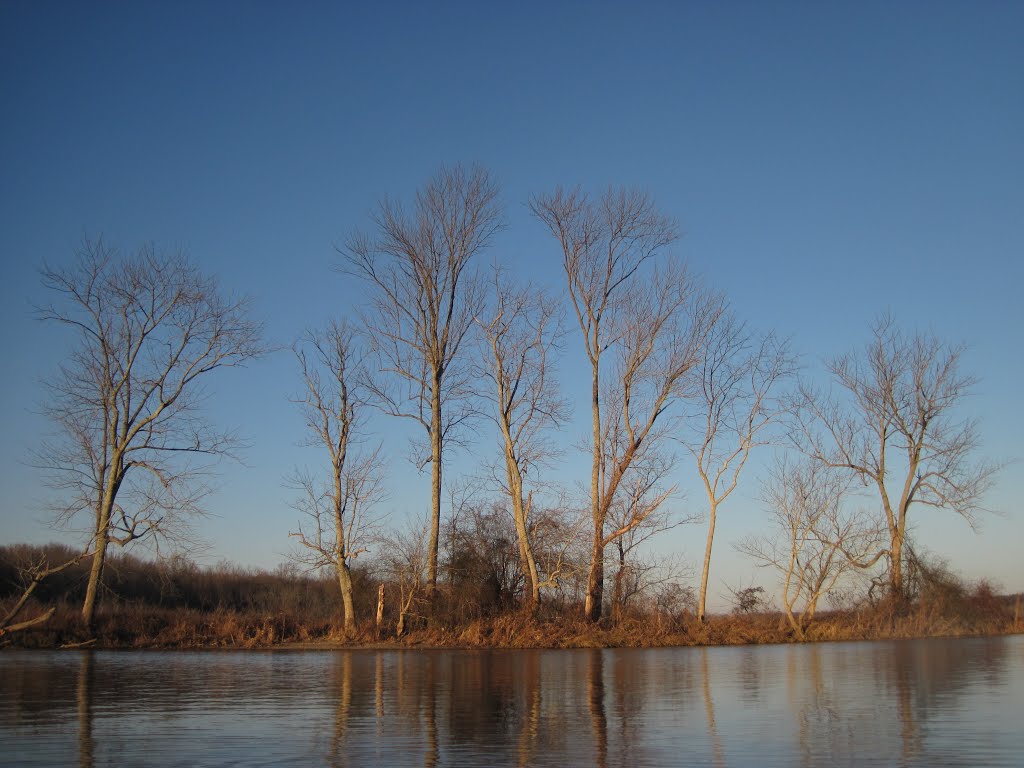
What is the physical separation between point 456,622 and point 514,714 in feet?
56.3

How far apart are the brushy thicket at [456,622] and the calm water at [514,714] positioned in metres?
7.01

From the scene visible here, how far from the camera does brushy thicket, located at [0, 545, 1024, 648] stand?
24656 millimetres

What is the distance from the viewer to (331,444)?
95.3 ft

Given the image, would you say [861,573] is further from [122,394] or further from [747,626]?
[122,394]

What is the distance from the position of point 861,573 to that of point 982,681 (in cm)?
2100

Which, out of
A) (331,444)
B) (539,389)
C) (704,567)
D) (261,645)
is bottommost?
(261,645)

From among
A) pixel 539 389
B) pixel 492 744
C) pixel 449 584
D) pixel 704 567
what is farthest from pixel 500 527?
pixel 492 744

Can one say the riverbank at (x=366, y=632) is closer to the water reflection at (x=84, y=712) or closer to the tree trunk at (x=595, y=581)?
the tree trunk at (x=595, y=581)

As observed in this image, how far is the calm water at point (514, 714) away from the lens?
23.1 ft

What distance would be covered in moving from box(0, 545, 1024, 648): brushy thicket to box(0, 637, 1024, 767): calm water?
7.01 m

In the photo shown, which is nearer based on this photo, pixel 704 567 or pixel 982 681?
pixel 982 681

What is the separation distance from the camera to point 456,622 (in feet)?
86.6

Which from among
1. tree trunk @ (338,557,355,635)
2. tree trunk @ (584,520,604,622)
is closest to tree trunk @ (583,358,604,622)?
tree trunk @ (584,520,604,622)

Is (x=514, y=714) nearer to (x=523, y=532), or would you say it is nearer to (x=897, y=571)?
(x=523, y=532)
